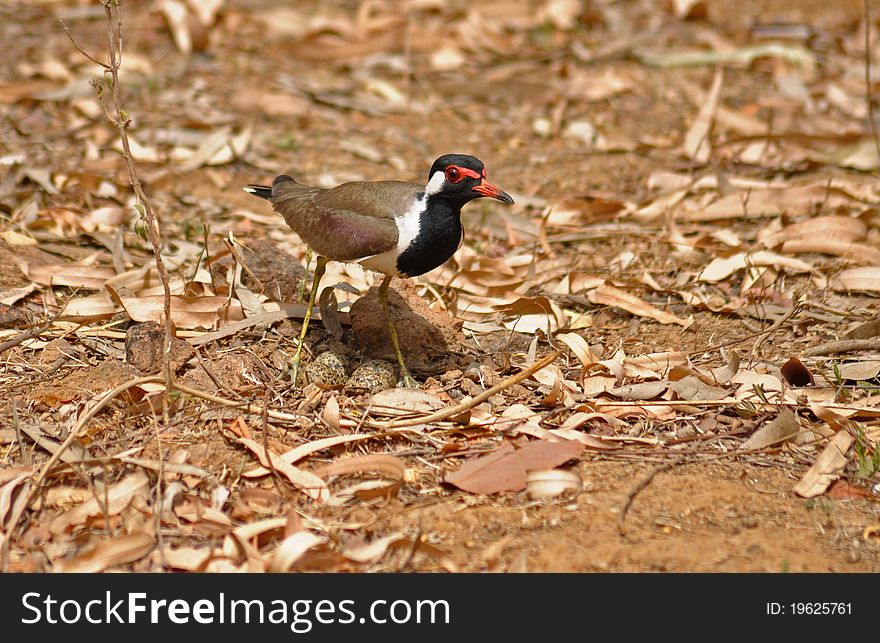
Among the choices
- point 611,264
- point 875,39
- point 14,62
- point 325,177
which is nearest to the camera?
point 611,264

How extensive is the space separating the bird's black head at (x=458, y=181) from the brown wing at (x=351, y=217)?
0.14 meters

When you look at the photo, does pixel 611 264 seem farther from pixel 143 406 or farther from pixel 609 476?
pixel 143 406

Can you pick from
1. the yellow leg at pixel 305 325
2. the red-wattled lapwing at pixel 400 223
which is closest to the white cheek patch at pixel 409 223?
the red-wattled lapwing at pixel 400 223

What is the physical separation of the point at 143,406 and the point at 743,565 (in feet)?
8.64

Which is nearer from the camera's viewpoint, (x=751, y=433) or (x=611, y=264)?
(x=751, y=433)

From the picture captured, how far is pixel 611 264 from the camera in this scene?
254 inches

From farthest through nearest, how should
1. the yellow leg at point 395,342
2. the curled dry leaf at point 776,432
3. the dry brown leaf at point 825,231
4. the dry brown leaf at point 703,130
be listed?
1. the dry brown leaf at point 703,130
2. the dry brown leaf at point 825,231
3. the yellow leg at point 395,342
4. the curled dry leaf at point 776,432

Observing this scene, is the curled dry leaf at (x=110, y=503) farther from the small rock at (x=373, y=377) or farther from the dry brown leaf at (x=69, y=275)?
the dry brown leaf at (x=69, y=275)

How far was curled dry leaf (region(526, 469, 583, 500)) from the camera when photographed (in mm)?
4160

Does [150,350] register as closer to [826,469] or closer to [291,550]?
[291,550]

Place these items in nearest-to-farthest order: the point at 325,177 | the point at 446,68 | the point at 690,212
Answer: the point at 690,212 → the point at 325,177 → the point at 446,68

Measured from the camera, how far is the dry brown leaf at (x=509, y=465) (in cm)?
420

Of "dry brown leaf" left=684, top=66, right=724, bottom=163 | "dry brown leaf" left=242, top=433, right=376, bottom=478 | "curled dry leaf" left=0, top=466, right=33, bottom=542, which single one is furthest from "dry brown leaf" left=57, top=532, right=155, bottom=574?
"dry brown leaf" left=684, top=66, right=724, bottom=163
